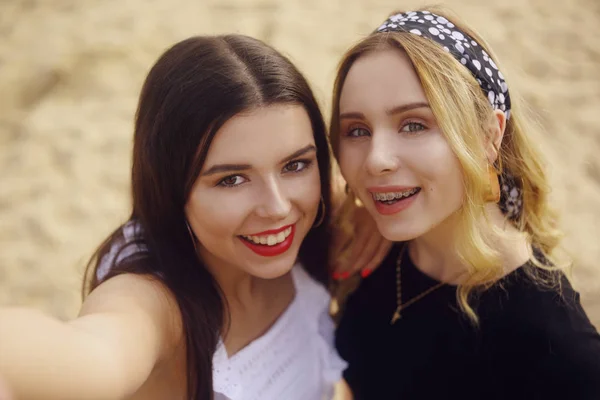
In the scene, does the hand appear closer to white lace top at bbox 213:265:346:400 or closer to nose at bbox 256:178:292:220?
white lace top at bbox 213:265:346:400

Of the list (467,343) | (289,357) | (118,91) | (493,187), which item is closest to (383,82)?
(493,187)

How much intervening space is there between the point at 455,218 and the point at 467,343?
0.41m

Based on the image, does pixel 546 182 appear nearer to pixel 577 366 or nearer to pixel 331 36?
pixel 577 366

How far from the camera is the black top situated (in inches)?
71.9

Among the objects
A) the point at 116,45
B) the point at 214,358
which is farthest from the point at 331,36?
the point at 214,358

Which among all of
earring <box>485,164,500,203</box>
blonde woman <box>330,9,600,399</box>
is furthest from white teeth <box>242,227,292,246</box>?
earring <box>485,164,500,203</box>

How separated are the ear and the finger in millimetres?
569

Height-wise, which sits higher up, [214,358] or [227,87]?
[227,87]

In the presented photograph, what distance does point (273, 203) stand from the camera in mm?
1811

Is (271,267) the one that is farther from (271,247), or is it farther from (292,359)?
(292,359)

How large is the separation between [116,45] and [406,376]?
4.67 metres

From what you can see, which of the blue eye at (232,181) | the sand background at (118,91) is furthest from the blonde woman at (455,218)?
the sand background at (118,91)

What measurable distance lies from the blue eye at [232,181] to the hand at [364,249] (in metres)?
0.73

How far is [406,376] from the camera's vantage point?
214cm
